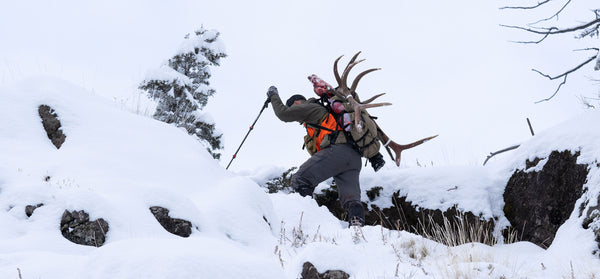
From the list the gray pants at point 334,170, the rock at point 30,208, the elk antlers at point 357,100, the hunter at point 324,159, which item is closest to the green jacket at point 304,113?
the hunter at point 324,159

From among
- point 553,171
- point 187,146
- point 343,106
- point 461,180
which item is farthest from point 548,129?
point 187,146

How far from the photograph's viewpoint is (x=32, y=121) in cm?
494

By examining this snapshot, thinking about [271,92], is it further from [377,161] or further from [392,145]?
[392,145]

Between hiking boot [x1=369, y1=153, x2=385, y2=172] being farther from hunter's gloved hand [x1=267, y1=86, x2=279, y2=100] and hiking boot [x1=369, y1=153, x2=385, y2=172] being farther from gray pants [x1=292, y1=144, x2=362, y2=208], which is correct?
hunter's gloved hand [x1=267, y1=86, x2=279, y2=100]

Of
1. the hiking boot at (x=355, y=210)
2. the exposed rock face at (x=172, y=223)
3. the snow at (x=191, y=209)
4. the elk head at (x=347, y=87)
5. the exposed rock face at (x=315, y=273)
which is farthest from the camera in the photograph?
the elk head at (x=347, y=87)

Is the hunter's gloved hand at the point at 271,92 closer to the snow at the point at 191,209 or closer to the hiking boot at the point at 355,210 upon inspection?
the snow at the point at 191,209

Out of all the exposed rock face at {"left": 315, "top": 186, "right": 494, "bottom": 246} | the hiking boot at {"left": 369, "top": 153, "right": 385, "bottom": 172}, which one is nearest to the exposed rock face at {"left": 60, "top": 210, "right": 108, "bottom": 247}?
the exposed rock face at {"left": 315, "top": 186, "right": 494, "bottom": 246}

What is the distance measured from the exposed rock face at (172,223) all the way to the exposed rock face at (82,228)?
496 mm

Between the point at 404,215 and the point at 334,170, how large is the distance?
138 cm

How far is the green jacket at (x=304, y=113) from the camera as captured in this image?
237 inches

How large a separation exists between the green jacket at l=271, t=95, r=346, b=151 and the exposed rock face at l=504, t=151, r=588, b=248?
247 centimetres

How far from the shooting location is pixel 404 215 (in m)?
6.37

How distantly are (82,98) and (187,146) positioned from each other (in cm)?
161

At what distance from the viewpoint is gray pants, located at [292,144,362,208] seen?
233 inches
